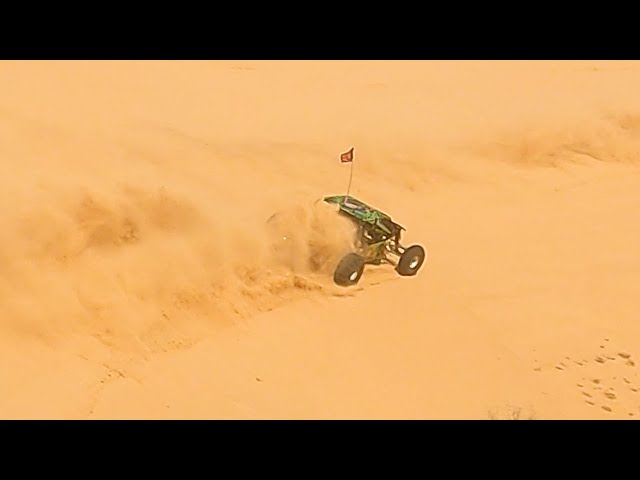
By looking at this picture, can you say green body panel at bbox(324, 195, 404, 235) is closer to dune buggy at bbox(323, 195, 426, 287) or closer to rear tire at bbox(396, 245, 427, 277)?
dune buggy at bbox(323, 195, 426, 287)

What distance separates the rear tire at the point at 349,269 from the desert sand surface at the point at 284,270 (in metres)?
0.20

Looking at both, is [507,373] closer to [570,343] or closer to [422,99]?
[570,343]

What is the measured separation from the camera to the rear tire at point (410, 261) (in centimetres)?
956

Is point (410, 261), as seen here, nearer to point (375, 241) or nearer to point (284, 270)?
point (375, 241)

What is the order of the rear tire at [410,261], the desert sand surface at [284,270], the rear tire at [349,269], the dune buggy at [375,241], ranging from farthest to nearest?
the rear tire at [410,261] → the dune buggy at [375,241] → the rear tire at [349,269] → the desert sand surface at [284,270]

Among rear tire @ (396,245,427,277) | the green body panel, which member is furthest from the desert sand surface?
the green body panel

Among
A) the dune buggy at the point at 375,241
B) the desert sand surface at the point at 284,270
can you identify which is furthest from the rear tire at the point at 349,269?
the desert sand surface at the point at 284,270

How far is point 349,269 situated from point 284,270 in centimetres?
85

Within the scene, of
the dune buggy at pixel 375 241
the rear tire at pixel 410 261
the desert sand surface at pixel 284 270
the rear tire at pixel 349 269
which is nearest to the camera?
the desert sand surface at pixel 284 270

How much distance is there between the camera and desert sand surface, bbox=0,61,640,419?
23.7ft

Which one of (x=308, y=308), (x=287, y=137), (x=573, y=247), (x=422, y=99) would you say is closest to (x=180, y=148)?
(x=287, y=137)

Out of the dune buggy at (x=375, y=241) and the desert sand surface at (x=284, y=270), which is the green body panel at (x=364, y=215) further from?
the desert sand surface at (x=284, y=270)

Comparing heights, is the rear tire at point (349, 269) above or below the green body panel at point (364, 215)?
below

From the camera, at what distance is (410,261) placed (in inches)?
378
